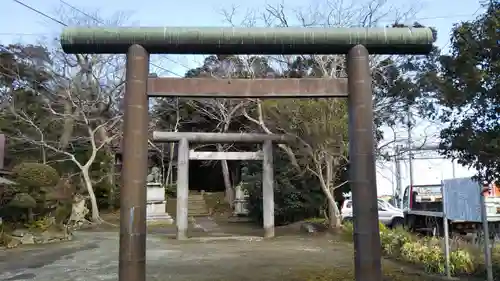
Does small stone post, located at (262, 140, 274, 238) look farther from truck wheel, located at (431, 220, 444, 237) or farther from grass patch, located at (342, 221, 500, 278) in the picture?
grass patch, located at (342, 221, 500, 278)

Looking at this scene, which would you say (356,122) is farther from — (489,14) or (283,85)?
(489,14)

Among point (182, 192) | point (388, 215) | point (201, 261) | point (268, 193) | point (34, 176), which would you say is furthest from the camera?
point (388, 215)

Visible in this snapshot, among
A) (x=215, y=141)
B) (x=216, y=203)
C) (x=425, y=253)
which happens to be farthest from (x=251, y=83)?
(x=216, y=203)

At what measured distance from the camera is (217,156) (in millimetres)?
19406

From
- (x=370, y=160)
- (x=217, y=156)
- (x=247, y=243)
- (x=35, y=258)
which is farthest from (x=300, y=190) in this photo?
(x=370, y=160)

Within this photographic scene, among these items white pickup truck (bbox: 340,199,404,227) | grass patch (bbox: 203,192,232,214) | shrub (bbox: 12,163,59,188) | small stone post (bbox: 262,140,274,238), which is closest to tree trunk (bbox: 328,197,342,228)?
small stone post (bbox: 262,140,274,238)

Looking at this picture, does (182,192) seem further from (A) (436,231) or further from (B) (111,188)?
(B) (111,188)

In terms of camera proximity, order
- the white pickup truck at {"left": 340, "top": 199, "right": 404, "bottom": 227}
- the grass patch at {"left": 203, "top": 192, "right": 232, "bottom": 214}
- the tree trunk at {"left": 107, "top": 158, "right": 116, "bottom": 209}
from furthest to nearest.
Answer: the grass patch at {"left": 203, "top": 192, "right": 232, "bottom": 214}
the tree trunk at {"left": 107, "top": 158, "right": 116, "bottom": 209}
the white pickup truck at {"left": 340, "top": 199, "right": 404, "bottom": 227}

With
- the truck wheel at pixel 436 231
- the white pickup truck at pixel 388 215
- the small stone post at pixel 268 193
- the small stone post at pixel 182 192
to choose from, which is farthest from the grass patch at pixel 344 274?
the white pickup truck at pixel 388 215

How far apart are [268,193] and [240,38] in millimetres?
12035

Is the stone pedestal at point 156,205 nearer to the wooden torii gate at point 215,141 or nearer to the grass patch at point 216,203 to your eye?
the grass patch at point 216,203

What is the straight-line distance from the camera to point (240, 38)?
616cm

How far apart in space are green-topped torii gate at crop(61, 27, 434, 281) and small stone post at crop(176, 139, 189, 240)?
37.1ft

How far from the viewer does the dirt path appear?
9133 millimetres
